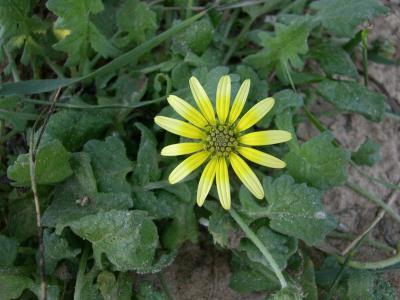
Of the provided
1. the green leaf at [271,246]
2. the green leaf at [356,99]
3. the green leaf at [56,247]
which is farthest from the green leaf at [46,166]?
the green leaf at [356,99]

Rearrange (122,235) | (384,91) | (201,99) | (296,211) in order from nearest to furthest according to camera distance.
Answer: (122,235) < (201,99) < (296,211) < (384,91)

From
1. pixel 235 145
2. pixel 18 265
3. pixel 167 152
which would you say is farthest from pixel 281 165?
pixel 18 265

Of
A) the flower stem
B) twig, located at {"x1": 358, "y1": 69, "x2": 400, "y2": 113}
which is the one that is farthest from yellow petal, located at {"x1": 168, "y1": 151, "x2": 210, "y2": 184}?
twig, located at {"x1": 358, "y1": 69, "x2": 400, "y2": 113}

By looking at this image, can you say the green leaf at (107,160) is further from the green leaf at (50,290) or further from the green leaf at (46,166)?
Answer: the green leaf at (50,290)

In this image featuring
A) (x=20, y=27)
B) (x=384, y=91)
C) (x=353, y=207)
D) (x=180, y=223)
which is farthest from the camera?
(x=384, y=91)

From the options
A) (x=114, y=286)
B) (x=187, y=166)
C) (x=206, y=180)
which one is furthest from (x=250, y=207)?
(x=114, y=286)

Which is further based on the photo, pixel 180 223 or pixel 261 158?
pixel 180 223

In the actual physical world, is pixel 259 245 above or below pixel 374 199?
above

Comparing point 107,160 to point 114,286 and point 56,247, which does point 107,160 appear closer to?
point 56,247

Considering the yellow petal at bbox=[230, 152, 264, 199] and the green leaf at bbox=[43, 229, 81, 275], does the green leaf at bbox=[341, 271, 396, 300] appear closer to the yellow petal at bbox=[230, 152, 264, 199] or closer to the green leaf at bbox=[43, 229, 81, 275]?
the yellow petal at bbox=[230, 152, 264, 199]
